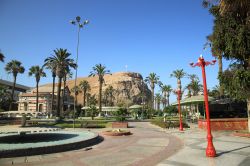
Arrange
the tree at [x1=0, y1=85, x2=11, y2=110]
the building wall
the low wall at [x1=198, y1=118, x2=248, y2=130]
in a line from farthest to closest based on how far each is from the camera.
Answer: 1. the building wall
2. the tree at [x1=0, y1=85, x2=11, y2=110]
3. the low wall at [x1=198, y1=118, x2=248, y2=130]

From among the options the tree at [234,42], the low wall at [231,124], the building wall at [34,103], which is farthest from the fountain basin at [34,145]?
the building wall at [34,103]

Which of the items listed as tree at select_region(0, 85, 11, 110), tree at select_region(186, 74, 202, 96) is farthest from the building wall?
tree at select_region(186, 74, 202, 96)

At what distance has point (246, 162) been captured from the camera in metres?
9.24

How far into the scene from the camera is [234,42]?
17.0 m

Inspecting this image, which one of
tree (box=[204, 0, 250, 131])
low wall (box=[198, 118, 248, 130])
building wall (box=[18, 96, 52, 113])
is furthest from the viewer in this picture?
building wall (box=[18, 96, 52, 113])

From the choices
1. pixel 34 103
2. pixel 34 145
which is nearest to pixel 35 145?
pixel 34 145

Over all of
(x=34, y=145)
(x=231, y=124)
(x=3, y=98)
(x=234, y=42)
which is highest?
(x=234, y=42)

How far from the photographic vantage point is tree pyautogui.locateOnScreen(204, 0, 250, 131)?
1616 cm

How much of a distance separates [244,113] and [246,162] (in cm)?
2391

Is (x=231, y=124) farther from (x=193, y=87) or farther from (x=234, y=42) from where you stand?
(x=193, y=87)

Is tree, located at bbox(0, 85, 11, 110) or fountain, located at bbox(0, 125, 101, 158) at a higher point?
tree, located at bbox(0, 85, 11, 110)

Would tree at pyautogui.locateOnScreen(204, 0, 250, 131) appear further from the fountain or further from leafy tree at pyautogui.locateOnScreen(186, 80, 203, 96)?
leafy tree at pyautogui.locateOnScreen(186, 80, 203, 96)

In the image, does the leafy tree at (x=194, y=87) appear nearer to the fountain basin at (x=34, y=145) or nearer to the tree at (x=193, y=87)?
the tree at (x=193, y=87)

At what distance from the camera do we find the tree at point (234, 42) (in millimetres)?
16156
